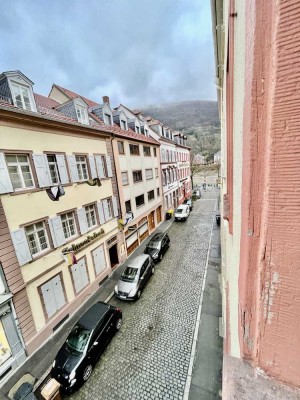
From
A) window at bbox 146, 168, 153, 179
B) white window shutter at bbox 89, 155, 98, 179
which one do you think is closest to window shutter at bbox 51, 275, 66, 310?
white window shutter at bbox 89, 155, 98, 179

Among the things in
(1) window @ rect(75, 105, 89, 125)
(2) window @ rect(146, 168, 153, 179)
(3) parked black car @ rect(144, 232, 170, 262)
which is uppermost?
(1) window @ rect(75, 105, 89, 125)

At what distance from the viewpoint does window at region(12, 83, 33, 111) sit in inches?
323

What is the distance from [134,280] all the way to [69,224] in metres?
4.53

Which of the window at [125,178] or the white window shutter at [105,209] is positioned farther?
the window at [125,178]

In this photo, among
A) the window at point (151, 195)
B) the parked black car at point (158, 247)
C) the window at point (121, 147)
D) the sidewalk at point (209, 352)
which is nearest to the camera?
the sidewalk at point (209, 352)

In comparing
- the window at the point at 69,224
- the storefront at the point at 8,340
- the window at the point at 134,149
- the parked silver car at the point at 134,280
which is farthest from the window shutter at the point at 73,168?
the window at the point at 134,149

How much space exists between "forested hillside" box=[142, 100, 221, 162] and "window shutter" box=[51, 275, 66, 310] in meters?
69.0

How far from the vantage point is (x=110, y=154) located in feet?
43.8

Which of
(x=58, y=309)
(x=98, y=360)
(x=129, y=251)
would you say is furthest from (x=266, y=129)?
(x=129, y=251)

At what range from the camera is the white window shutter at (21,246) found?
7.49 m

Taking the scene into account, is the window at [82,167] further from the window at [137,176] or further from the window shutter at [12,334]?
the window shutter at [12,334]

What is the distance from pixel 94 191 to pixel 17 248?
5026mm

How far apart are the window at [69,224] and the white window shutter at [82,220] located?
302mm

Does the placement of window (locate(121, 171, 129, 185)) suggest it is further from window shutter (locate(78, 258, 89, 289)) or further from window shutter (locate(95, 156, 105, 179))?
window shutter (locate(78, 258, 89, 289))
